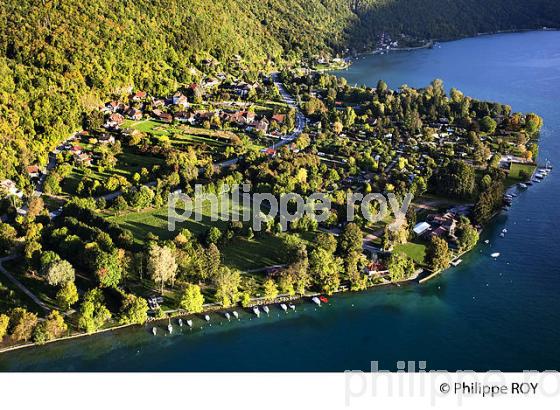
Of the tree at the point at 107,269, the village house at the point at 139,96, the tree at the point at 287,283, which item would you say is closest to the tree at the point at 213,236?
the tree at the point at 287,283

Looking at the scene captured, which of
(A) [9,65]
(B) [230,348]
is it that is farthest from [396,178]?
(A) [9,65]

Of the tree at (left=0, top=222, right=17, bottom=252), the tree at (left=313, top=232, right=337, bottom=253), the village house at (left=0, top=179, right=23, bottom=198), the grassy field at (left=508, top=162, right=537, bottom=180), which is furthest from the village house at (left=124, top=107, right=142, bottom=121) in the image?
the grassy field at (left=508, top=162, right=537, bottom=180)

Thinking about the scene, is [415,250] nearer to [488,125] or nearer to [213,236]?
[213,236]

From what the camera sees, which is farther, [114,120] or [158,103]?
[158,103]

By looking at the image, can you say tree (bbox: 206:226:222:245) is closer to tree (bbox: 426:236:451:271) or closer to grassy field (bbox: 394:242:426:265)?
grassy field (bbox: 394:242:426:265)

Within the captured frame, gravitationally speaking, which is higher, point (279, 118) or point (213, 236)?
point (279, 118)

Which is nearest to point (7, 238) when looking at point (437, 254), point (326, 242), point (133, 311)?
point (133, 311)
